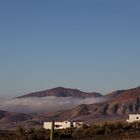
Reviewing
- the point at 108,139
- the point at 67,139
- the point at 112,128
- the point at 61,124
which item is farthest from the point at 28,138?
the point at 61,124

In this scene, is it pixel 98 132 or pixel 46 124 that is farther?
pixel 46 124

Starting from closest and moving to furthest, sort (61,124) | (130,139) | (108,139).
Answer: (130,139)
(108,139)
(61,124)

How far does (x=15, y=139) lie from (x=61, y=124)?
343 ft

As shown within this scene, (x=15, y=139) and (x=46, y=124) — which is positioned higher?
(x=46, y=124)

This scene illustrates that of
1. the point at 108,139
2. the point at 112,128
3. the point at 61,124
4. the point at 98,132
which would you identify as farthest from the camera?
the point at 61,124

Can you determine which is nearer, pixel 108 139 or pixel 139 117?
pixel 108 139

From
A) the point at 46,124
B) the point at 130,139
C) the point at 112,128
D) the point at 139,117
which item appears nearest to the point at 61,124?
the point at 46,124

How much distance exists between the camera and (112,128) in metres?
66.5

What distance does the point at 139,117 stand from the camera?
153500 mm

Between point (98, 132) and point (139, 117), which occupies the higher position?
point (139, 117)

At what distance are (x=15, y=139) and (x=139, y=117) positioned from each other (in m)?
110

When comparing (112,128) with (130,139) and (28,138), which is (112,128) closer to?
(28,138)

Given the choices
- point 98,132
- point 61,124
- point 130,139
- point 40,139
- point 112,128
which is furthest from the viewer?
point 61,124

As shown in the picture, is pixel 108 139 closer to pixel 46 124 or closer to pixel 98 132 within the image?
pixel 98 132
